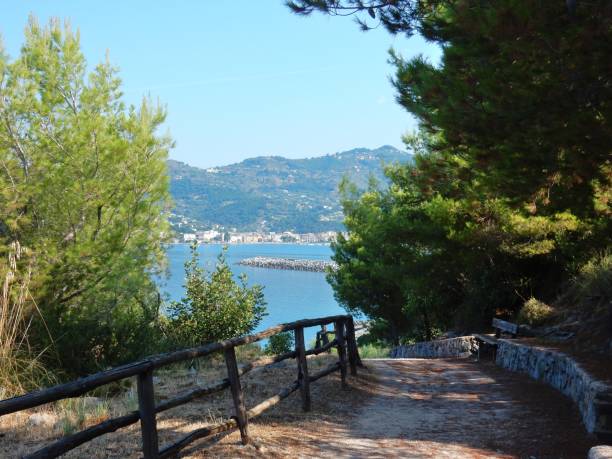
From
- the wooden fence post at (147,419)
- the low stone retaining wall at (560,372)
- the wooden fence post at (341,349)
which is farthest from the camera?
the wooden fence post at (341,349)

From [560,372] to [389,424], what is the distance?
2.99 m

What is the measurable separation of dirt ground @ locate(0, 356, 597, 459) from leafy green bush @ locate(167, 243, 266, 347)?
7.90m

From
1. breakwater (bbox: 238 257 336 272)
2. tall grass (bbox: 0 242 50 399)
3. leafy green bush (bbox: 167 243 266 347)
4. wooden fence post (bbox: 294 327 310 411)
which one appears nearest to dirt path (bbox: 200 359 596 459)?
wooden fence post (bbox: 294 327 310 411)

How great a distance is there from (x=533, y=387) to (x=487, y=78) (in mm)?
4553

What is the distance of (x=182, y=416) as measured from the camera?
6.28 meters

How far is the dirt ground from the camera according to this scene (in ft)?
18.1

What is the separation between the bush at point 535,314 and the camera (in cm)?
1384

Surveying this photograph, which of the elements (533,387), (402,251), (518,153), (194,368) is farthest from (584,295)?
(402,251)

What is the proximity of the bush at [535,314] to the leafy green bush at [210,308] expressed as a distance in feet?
24.9

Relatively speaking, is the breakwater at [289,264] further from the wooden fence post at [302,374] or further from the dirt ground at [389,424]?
the wooden fence post at [302,374]

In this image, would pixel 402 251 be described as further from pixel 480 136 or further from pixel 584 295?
pixel 480 136

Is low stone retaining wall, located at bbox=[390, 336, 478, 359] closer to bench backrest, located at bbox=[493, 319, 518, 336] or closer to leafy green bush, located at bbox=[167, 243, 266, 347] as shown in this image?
bench backrest, located at bbox=[493, 319, 518, 336]

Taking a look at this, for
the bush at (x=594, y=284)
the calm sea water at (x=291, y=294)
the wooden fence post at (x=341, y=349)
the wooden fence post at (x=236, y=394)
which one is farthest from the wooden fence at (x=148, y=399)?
the calm sea water at (x=291, y=294)

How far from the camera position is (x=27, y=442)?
545 centimetres
